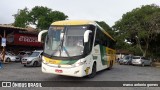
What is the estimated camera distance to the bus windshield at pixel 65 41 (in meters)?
14.6

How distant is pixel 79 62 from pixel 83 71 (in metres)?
0.56

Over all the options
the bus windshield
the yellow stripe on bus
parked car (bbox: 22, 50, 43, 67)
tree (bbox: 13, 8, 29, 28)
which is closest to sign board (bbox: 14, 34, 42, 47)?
parked car (bbox: 22, 50, 43, 67)

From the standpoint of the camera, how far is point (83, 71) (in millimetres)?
14578

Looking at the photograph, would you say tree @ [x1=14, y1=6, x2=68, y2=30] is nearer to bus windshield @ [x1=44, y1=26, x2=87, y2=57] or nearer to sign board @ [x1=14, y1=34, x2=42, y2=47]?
sign board @ [x1=14, y1=34, x2=42, y2=47]

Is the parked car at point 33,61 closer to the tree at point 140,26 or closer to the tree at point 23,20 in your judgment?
the tree at point 140,26

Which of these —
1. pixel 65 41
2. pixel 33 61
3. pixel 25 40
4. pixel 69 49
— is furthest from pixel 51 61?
pixel 25 40

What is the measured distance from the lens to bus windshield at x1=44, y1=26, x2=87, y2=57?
1462cm

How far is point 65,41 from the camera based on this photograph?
48.8 feet

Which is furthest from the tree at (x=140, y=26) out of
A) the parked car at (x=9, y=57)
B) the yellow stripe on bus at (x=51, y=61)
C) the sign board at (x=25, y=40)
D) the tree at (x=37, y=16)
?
the yellow stripe on bus at (x=51, y=61)

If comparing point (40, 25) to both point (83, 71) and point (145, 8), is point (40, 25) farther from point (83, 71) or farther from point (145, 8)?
point (83, 71)

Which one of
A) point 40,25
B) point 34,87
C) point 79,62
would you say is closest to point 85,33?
point 79,62

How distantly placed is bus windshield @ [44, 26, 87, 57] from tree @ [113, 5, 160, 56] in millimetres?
33930

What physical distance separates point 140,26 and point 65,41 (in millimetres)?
37282

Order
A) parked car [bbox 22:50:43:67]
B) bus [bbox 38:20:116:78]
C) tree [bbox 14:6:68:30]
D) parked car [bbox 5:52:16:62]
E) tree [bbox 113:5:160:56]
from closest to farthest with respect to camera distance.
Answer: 1. bus [bbox 38:20:116:78]
2. parked car [bbox 22:50:43:67]
3. parked car [bbox 5:52:16:62]
4. tree [bbox 113:5:160:56]
5. tree [bbox 14:6:68:30]
